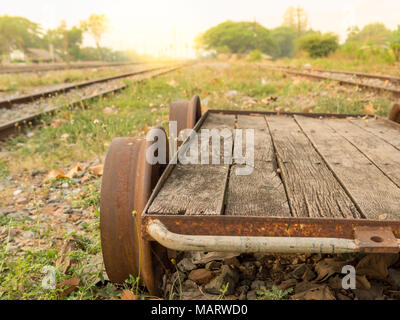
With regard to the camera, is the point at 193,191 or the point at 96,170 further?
the point at 96,170

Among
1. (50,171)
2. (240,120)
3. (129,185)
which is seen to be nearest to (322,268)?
(129,185)

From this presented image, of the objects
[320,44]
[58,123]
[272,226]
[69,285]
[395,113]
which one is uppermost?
[320,44]

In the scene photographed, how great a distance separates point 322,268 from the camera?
1.73m

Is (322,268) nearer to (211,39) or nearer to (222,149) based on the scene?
(222,149)

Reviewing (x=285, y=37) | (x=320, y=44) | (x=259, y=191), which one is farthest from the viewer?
(x=285, y=37)

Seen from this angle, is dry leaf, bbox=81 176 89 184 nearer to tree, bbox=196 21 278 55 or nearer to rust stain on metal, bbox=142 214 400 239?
rust stain on metal, bbox=142 214 400 239

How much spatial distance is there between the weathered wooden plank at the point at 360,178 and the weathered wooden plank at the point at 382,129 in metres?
0.31

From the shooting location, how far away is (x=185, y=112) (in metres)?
2.93

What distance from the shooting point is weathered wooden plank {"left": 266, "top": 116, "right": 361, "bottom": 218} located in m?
1.24

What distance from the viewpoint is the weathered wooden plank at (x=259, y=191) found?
1240 millimetres

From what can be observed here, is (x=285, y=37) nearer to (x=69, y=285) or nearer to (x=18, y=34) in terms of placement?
(x=18, y=34)

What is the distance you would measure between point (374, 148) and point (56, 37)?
3561 inches

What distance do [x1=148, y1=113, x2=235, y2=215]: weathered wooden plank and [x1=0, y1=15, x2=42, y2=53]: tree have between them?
73078 mm

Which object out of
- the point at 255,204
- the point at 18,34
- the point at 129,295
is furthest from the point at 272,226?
the point at 18,34
